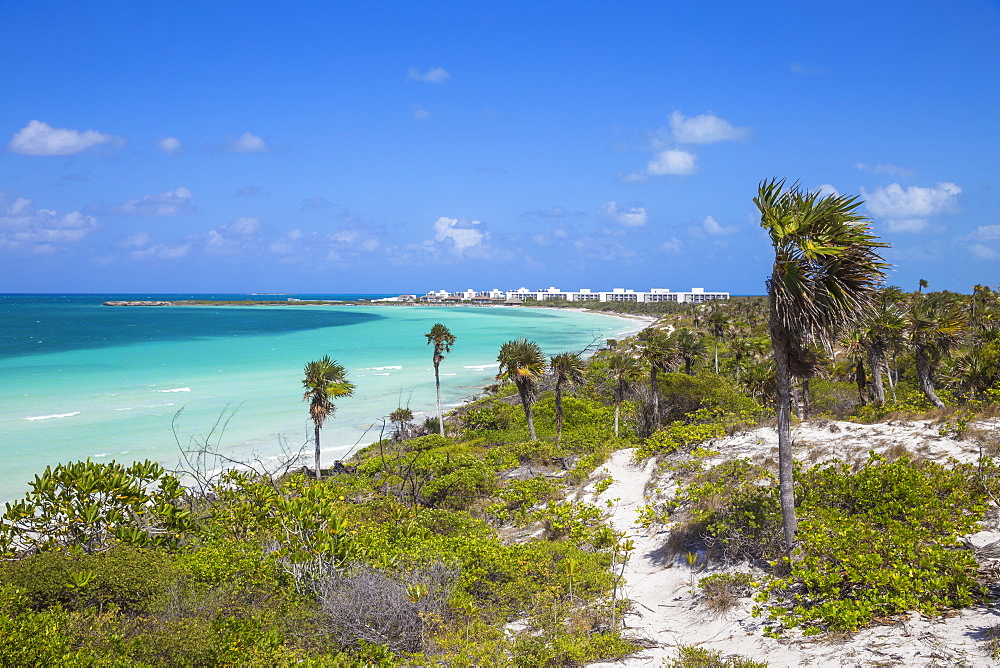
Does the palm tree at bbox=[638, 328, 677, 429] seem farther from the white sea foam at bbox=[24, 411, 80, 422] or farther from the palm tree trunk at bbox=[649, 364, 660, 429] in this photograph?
the white sea foam at bbox=[24, 411, 80, 422]

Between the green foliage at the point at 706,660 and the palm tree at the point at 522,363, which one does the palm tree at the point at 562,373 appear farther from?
the green foliage at the point at 706,660

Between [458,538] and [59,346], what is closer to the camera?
[458,538]

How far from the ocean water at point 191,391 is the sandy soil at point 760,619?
1826 cm

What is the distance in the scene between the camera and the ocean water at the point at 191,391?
2947 cm

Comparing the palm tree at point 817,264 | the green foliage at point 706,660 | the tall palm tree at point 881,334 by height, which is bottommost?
the green foliage at point 706,660

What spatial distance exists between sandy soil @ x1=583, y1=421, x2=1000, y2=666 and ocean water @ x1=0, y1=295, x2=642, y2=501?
1826cm

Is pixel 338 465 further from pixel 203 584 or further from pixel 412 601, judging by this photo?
pixel 412 601

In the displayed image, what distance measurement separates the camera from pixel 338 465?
25969 millimetres

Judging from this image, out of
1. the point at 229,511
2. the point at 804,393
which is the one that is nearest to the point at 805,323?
the point at 229,511

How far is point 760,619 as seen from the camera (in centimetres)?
873

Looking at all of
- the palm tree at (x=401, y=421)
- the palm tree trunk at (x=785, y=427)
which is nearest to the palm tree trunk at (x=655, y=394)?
the palm tree at (x=401, y=421)

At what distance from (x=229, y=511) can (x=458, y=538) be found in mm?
5462

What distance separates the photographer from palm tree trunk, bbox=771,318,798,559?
31.1 ft

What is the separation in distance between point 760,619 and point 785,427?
3005mm
